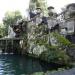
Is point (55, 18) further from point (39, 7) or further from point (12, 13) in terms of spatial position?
point (12, 13)

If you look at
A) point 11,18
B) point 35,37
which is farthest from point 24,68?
point 11,18

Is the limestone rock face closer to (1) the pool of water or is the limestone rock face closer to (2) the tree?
(1) the pool of water

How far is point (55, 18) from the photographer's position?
86812 millimetres

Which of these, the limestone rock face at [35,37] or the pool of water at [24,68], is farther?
the limestone rock face at [35,37]

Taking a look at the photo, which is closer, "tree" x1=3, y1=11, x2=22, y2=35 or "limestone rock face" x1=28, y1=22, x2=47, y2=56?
"limestone rock face" x1=28, y1=22, x2=47, y2=56

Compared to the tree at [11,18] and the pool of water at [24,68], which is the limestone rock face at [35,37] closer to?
the pool of water at [24,68]

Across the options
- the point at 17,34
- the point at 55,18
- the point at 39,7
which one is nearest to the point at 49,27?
the point at 55,18

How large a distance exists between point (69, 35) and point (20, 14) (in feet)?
217

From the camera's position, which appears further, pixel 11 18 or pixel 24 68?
pixel 11 18

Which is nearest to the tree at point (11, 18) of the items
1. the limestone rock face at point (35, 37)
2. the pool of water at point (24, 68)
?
the limestone rock face at point (35, 37)

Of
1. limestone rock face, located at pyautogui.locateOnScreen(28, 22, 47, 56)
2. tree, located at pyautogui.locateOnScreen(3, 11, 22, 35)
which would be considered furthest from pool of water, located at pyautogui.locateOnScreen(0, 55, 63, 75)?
tree, located at pyautogui.locateOnScreen(3, 11, 22, 35)

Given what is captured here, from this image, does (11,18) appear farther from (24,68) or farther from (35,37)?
(24,68)

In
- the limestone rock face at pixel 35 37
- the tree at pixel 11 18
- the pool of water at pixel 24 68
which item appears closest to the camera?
the pool of water at pixel 24 68

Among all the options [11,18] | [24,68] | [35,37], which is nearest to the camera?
[24,68]
